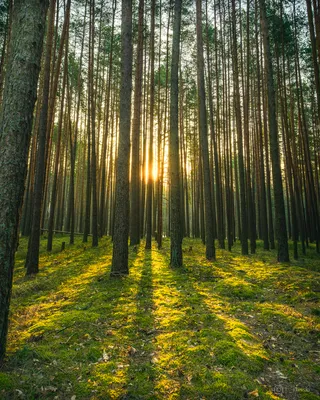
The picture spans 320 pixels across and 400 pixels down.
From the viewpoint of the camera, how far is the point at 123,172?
6.73m

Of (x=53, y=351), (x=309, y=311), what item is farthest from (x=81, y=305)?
(x=309, y=311)

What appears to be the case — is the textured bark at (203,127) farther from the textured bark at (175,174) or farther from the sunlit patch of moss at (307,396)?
the sunlit patch of moss at (307,396)

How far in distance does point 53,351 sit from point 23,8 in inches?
167

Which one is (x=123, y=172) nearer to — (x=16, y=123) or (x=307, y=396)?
(x=16, y=123)

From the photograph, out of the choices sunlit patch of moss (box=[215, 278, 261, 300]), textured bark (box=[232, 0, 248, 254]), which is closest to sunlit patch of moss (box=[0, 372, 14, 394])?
sunlit patch of moss (box=[215, 278, 261, 300])

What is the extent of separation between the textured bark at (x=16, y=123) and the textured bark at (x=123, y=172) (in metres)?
3.91

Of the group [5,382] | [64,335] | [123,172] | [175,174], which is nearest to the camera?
[5,382]

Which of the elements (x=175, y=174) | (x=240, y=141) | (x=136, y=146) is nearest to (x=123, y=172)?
(x=175, y=174)

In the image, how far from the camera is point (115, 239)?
6613mm

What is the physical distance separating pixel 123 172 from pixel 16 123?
411 cm

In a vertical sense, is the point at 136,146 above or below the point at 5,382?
above

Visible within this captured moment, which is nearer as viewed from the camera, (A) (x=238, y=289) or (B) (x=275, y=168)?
(A) (x=238, y=289)

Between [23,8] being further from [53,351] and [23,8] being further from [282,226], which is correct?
[282,226]

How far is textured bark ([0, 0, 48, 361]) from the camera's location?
2551 mm
